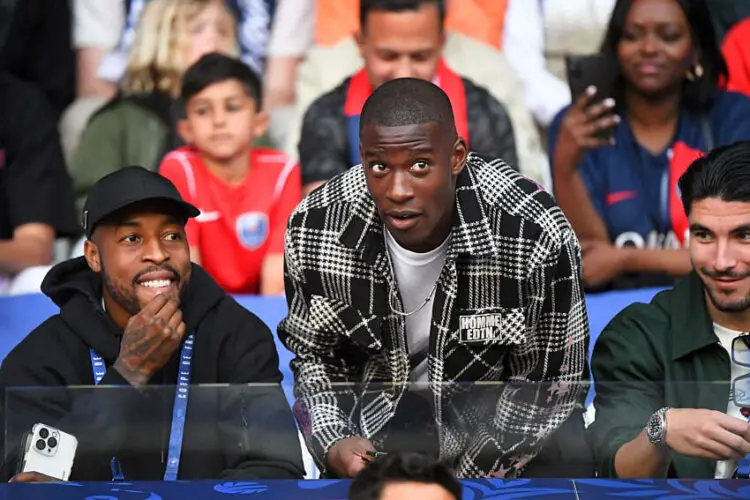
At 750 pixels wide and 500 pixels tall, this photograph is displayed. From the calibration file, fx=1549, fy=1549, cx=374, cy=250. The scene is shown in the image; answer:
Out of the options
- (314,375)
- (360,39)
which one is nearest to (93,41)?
(360,39)

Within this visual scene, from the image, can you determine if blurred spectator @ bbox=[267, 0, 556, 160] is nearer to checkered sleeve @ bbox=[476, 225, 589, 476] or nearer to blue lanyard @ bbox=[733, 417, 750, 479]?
checkered sleeve @ bbox=[476, 225, 589, 476]

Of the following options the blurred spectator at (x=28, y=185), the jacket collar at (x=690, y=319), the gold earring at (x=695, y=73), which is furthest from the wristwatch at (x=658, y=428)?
the blurred spectator at (x=28, y=185)

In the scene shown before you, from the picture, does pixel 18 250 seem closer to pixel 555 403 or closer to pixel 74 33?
pixel 74 33

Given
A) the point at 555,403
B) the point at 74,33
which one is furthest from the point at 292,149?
the point at 555,403

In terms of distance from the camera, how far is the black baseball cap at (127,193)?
2816mm

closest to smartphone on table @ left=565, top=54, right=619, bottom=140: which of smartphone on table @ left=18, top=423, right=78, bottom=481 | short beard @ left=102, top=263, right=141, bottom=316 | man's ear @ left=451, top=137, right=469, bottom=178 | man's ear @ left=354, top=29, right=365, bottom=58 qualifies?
man's ear @ left=354, top=29, right=365, bottom=58

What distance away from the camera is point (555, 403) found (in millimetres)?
2533

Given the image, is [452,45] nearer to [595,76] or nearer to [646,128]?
[595,76]

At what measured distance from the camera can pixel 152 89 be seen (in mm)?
4273

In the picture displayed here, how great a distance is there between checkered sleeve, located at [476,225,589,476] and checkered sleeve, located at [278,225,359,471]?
26 cm

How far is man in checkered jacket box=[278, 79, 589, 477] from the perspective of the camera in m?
2.50

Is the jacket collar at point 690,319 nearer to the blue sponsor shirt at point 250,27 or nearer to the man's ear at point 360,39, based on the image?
the man's ear at point 360,39

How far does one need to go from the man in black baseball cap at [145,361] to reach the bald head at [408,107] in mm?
471

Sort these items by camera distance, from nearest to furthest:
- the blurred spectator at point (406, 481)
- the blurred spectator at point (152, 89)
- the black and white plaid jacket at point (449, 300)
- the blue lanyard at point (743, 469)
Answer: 1. the blurred spectator at point (406, 481)
2. the blue lanyard at point (743, 469)
3. the black and white plaid jacket at point (449, 300)
4. the blurred spectator at point (152, 89)
